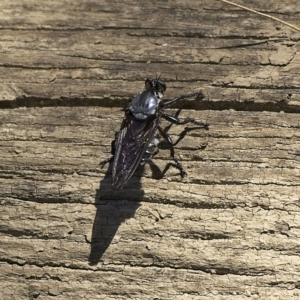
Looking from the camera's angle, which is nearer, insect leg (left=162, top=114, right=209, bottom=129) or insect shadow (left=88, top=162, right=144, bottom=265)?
insect shadow (left=88, top=162, right=144, bottom=265)

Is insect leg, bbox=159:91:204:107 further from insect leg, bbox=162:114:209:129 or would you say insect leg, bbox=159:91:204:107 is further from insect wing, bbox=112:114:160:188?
insect wing, bbox=112:114:160:188

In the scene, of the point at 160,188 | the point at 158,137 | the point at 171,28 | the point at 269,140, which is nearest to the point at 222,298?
the point at 160,188

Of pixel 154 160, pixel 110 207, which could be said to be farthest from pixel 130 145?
pixel 110 207

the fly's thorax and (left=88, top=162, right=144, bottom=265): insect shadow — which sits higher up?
the fly's thorax

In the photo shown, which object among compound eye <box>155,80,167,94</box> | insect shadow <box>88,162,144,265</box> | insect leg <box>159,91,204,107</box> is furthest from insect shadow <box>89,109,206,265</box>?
compound eye <box>155,80,167,94</box>

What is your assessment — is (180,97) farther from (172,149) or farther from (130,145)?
(130,145)

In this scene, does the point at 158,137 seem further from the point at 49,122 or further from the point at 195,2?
the point at 195,2

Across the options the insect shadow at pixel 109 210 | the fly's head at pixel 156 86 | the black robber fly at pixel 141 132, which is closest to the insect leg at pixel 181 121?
the black robber fly at pixel 141 132
